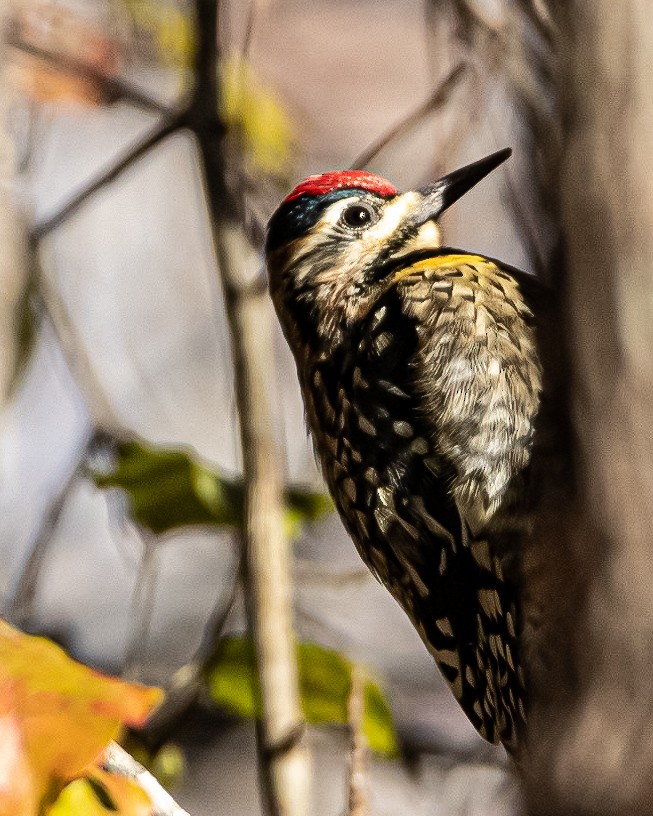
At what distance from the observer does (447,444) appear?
6.10 feet

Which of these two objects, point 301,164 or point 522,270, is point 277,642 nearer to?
point 522,270

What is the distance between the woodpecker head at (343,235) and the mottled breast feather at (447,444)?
0.10 metres

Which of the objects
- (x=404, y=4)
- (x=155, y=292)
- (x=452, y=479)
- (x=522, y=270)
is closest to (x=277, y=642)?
(x=452, y=479)

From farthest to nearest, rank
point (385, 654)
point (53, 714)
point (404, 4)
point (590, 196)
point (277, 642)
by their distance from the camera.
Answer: point (404, 4), point (385, 654), point (277, 642), point (53, 714), point (590, 196)

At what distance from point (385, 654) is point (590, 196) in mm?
3537

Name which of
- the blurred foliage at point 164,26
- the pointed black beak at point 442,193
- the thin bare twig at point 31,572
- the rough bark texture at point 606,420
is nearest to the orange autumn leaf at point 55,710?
the rough bark texture at point 606,420

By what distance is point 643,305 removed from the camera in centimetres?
77

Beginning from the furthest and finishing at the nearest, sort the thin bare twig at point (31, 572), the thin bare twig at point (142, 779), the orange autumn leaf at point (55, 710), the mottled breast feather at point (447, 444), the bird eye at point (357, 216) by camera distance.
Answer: the thin bare twig at point (31, 572), the bird eye at point (357, 216), the mottled breast feather at point (447, 444), the thin bare twig at point (142, 779), the orange autumn leaf at point (55, 710)

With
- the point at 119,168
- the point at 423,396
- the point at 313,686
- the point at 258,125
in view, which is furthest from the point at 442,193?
the point at 258,125

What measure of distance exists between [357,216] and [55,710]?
115 centimetres

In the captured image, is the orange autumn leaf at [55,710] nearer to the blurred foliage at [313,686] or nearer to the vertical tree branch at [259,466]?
the vertical tree branch at [259,466]

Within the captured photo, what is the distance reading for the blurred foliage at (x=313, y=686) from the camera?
92.4 inches

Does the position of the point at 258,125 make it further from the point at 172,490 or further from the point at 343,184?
the point at 172,490

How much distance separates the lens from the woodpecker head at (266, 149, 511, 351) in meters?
2.14
